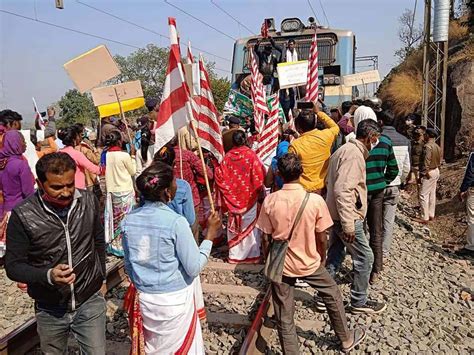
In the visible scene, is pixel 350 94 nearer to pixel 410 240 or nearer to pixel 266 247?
pixel 410 240

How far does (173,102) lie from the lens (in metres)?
3.64

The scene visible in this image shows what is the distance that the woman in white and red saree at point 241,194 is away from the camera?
5.51 m

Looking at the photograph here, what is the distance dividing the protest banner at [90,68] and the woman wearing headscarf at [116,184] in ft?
3.07

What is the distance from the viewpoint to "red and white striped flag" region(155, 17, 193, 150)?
3494mm

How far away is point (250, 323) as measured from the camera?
13.5ft

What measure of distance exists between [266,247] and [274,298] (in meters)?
0.40

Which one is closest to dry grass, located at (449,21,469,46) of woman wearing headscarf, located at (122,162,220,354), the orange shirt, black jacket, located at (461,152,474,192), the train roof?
the train roof

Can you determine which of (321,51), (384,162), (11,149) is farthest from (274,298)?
(321,51)

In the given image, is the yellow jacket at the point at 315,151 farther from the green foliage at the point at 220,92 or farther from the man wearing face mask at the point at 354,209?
the green foliage at the point at 220,92

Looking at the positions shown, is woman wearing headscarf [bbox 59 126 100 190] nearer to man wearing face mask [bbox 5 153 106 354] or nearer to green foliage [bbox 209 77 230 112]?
man wearing face mask [bbox 5 153 106 354]

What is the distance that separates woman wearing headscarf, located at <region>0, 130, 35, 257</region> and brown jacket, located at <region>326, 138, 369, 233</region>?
12.6 ft

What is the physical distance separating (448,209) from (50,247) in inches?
353

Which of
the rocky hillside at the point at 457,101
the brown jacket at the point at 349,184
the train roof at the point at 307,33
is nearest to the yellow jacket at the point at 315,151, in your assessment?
the brown jacket at the point at 349,184

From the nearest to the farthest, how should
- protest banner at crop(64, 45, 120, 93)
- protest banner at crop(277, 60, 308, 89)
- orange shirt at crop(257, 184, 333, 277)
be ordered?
1. orange shirt at crop(257, 184, 333, 277)
2. protest banner at crop(64, 45, 120, 93)
3. protest banner at crop(277, 60, 308, 89)
